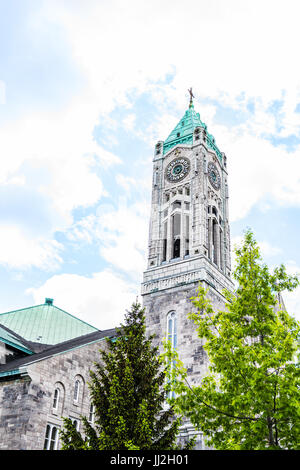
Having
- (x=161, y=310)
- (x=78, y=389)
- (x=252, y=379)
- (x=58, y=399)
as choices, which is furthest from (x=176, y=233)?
(x=252, y=379)

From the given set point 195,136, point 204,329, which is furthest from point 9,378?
point 195,136

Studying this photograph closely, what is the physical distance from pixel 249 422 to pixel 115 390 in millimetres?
4801

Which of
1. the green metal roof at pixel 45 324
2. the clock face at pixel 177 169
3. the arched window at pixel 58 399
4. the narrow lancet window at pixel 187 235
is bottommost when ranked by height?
the arched window at pixel 58 399

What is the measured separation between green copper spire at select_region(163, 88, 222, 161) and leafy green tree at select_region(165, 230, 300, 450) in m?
22.3

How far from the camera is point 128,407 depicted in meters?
15.1

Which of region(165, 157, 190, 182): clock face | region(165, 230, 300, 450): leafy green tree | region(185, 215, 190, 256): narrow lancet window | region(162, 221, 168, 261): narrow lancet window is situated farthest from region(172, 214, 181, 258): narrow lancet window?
region(165, 230, 300, 450): leafy green tree

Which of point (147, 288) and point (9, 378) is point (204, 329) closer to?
point (9, 378)

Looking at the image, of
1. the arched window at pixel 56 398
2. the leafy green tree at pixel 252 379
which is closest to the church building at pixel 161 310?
the arched window at pixel 56 398

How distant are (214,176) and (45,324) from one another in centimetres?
1841

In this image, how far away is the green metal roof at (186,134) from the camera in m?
36.0

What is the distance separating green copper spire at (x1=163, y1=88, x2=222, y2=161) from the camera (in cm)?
3597

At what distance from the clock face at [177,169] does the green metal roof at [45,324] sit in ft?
50.7

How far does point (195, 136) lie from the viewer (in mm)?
35094

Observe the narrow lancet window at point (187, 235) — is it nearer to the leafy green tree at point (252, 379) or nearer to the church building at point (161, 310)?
the church building at point (161, 310)
